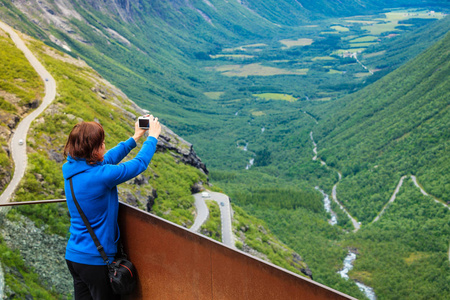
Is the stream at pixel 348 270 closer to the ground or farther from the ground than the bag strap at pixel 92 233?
farther from the ground

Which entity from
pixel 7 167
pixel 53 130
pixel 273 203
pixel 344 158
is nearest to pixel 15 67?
pixel 53 130

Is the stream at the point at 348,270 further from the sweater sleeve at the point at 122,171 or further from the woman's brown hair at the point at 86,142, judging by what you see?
the woman's brown hair at the point at 86,142

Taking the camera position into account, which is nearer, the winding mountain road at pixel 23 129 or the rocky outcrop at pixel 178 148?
the winding mountain road at pixel 23 129

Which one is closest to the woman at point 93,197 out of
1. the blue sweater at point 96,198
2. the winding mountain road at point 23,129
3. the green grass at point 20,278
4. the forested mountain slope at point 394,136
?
the blue sweater at point 96,198

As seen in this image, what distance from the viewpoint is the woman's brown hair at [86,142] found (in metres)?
6.77

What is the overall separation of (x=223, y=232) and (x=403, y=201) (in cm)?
7790

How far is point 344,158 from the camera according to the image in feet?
516

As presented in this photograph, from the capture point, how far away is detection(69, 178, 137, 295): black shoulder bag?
7023mm

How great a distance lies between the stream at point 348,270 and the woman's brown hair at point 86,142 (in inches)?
3058

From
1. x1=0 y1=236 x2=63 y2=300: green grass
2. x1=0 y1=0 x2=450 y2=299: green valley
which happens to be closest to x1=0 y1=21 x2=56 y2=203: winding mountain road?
x1=0 y1=0 x2=450 y2=299: green valley

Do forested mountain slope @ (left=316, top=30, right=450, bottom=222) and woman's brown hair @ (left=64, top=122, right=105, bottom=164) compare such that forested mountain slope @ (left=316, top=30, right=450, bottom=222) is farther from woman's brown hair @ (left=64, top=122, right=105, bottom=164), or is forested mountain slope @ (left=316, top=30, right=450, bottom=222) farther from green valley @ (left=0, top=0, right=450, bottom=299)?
woman's brown hair @ (left=64, top=122, right=105, bottom=164)

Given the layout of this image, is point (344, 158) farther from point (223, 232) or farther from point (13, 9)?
point (13, 9)

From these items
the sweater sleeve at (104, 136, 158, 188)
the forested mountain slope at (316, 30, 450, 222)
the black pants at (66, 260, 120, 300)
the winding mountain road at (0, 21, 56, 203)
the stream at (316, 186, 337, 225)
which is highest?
the forested mountain slope at (316, 30, 450, 222)

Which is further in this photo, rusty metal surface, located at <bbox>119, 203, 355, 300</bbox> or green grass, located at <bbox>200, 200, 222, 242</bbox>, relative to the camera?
green grass, located at <bbox>200, 200, 222, 242</bbox>
